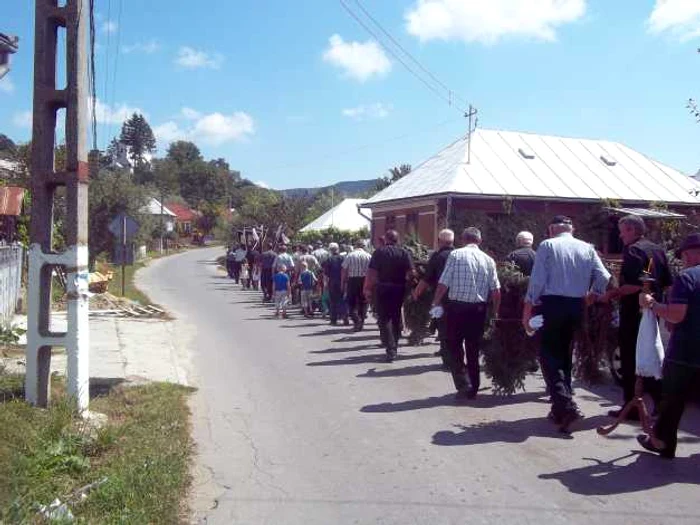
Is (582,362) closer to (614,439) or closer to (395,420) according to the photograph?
(614,439)

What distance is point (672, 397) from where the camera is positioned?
19.2 ft

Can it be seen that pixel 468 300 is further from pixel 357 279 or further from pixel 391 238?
pixel 357 279

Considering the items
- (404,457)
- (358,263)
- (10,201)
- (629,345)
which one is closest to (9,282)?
(358,263)

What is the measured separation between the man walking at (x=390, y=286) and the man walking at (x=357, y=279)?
3590 mm

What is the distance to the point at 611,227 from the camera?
25.0 m

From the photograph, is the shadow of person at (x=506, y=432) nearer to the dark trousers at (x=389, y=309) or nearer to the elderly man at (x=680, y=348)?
the elderly man at (x=680, y=348)

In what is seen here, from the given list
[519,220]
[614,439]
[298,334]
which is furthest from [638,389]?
[519,220]

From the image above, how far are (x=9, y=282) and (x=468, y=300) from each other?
10120mm

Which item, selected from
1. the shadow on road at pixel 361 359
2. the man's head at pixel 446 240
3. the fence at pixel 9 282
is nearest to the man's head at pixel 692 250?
the man's head at pixel 446 240

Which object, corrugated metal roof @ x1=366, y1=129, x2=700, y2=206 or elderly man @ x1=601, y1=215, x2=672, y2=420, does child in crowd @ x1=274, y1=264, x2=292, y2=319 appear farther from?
elderly man @ x1=601, y1=215, x2=672, y2=420

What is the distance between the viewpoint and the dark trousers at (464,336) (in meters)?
8.05

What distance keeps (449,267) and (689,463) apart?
3.09m

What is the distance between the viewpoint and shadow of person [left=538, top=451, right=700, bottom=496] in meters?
5.43

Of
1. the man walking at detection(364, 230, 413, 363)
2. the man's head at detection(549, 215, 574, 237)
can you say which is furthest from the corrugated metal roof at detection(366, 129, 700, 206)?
the man's head at detection(549, 215, 574, 237)
